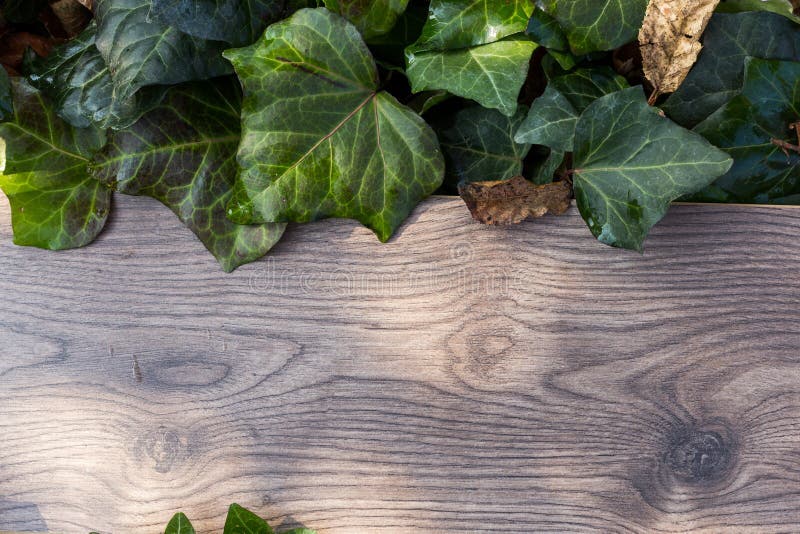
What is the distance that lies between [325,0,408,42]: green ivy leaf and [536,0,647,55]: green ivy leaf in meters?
0.17

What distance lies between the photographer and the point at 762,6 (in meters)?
0.89

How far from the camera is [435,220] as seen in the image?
0.92 m

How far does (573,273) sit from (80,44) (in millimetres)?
697

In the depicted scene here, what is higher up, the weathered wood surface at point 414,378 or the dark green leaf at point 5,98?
the dark green leaf at point 5,98

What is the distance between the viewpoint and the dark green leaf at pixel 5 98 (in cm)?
92

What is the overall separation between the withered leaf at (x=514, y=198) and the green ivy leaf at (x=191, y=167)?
0.25 m

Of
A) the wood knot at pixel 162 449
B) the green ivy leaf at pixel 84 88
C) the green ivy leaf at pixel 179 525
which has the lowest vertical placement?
the green ivy leaf at pixel 179 525

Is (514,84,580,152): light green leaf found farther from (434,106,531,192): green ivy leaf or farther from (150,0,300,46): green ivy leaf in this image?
(150,0,300,46): green ivy leaf

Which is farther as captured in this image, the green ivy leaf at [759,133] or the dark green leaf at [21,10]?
the dark green leaf at [21,10]

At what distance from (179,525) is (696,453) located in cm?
65

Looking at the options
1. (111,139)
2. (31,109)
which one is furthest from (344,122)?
(31,109)

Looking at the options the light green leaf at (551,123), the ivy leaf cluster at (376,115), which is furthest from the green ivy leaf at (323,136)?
the light green leaf at (551,123)

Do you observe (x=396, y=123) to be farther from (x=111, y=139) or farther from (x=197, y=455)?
(x=197, y=455)

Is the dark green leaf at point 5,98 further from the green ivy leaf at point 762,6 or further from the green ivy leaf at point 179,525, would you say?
the green ivy leaf at point 762,6
